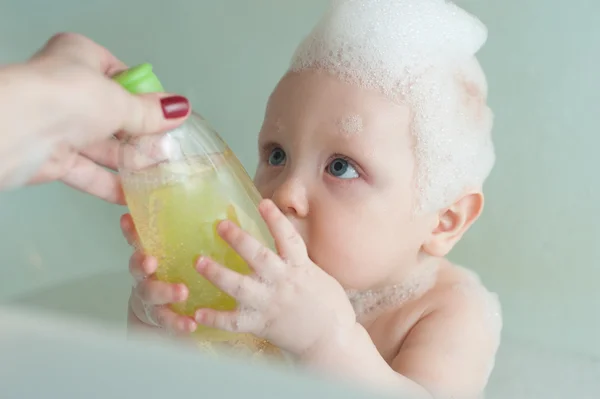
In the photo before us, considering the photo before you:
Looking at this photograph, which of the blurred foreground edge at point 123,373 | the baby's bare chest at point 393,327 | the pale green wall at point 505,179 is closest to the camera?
the blurred foreground edge at point 123,373

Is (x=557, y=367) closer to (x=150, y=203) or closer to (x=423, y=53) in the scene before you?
(x=423, y=53)

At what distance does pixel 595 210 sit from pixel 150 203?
1.05m

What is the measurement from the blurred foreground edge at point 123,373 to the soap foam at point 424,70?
0.56 metres

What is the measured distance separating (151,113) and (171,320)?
22 cm

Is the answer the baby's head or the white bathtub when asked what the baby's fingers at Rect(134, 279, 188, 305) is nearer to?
the baby's head

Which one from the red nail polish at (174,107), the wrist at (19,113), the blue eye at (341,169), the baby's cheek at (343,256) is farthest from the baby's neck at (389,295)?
the wrist at (19,113)

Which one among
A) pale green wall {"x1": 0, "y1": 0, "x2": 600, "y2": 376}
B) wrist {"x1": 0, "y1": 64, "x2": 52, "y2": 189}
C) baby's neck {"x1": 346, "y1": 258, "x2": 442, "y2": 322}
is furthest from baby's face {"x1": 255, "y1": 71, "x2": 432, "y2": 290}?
pale green wall {"x1": 0, "y1": 0, "x2": 600, "y2": 376}

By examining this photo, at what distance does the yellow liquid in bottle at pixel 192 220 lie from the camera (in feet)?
2.55

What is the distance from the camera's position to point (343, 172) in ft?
3.21

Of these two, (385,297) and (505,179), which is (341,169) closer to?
(385,297)

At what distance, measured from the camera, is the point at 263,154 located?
1.06 m

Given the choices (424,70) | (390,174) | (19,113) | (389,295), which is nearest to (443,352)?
(389,295)

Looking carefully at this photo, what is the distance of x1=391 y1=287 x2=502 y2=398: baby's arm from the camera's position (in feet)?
3.25

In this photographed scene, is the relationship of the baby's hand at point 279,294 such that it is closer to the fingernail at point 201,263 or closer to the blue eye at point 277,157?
the fingernail at point 201,263
